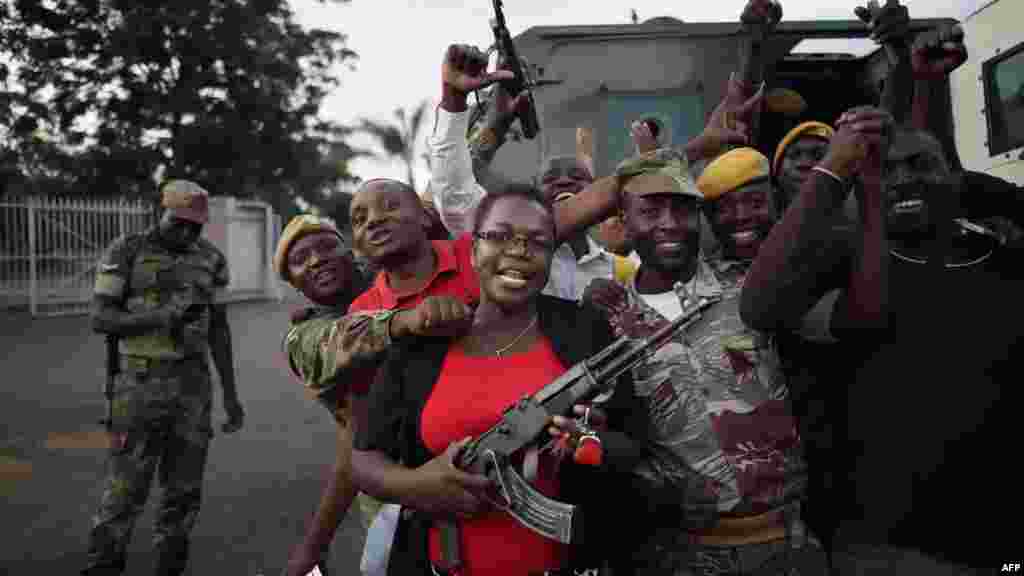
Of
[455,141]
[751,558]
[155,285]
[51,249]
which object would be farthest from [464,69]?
[51,249]

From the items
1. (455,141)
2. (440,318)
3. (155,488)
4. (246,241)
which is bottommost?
(155,488)

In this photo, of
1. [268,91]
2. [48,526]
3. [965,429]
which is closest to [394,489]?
[965,429]

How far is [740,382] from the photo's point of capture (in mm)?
1778

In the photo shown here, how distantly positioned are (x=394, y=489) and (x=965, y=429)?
130 centimetres

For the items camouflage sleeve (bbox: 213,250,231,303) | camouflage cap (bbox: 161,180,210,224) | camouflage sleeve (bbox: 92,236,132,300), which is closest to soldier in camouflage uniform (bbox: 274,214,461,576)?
camouflage cap (bbox: 161,180,210,224)

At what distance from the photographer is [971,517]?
1.75 meters

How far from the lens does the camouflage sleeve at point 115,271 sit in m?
4.01

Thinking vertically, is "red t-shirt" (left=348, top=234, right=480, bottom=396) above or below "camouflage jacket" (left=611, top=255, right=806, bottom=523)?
above

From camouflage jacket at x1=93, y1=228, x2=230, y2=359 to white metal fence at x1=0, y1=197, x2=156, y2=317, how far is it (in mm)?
12788

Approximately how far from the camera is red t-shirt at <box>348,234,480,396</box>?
222cm

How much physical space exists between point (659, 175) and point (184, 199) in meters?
3.06

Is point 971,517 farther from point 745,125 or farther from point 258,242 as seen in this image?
point 258,242

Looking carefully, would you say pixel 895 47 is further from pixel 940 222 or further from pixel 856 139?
pixel 856 139

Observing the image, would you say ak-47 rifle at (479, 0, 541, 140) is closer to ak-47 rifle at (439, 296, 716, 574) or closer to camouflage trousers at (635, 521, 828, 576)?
ak-47 rifle at (439, 296, 716, 574)
